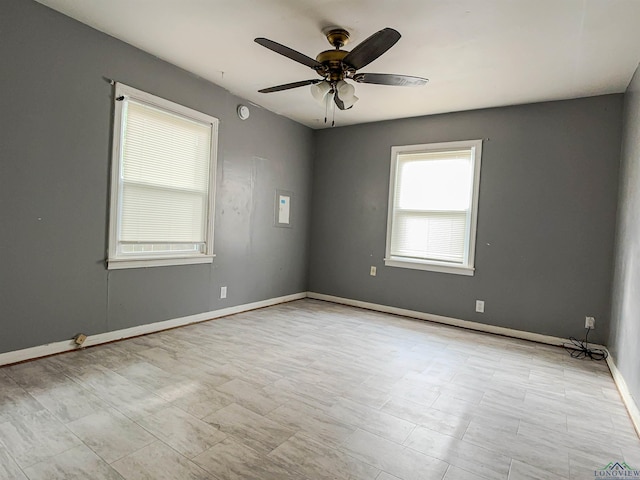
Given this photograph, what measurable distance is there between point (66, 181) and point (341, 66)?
2.27 metres

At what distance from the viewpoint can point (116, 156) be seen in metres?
2.93

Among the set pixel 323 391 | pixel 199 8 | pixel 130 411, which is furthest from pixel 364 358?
pixel 199 8

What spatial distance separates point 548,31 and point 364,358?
284cm

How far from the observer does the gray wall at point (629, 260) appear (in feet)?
7.80

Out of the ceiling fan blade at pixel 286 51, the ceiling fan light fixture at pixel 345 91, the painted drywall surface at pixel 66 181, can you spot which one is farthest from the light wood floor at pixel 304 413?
the ceiling fan blade at pixel 286 51

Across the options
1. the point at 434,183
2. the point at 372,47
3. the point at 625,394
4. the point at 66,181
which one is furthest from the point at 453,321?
the point at 66,181

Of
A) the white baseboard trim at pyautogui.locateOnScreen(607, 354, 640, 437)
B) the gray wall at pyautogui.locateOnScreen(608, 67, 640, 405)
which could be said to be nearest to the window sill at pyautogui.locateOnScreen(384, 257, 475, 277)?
the gray wall at pyautogui.locateOnScreen(608, 67, 640, 405)

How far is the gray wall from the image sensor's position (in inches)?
93.6

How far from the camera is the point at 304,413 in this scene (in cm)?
203

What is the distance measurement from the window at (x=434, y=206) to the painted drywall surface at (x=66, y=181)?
2.35 m

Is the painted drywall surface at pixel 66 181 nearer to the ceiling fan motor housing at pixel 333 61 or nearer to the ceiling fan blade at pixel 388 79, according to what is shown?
the ceiling fan motor housing at pixel 333 61

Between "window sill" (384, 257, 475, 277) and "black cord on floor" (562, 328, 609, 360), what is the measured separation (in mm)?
1164

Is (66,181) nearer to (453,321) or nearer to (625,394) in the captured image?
(453,321)

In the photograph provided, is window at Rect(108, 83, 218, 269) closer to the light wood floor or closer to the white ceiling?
the white ceiling
